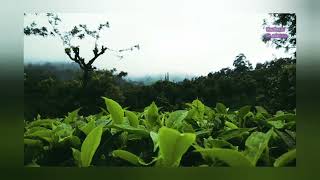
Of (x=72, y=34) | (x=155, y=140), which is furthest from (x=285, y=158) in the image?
(x=72, y=34)

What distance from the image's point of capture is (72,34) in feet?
7.14

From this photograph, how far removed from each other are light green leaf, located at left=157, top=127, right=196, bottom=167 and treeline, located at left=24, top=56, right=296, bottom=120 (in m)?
0.18

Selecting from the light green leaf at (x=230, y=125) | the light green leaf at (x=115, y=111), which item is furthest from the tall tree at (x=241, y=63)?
the light green leaf at (x=115, y=111)

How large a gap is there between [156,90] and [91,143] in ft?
1.34

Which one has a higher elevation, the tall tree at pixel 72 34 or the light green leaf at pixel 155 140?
the tall tree at pixel 72 34

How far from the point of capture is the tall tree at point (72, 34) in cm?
217

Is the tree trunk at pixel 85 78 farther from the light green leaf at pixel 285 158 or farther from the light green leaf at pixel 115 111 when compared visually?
→ the light green leaf at pixel 285 158

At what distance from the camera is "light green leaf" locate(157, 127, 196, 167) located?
2.02 metres

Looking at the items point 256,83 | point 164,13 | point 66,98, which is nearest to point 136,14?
point 164,13

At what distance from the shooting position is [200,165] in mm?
2100

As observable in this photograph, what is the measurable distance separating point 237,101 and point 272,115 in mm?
183

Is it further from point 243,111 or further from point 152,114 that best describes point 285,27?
point 152,114

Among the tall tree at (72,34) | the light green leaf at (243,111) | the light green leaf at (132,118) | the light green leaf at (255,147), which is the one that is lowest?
the light green leaf at (255,147)

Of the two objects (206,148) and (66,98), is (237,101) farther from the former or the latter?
(66,98)
